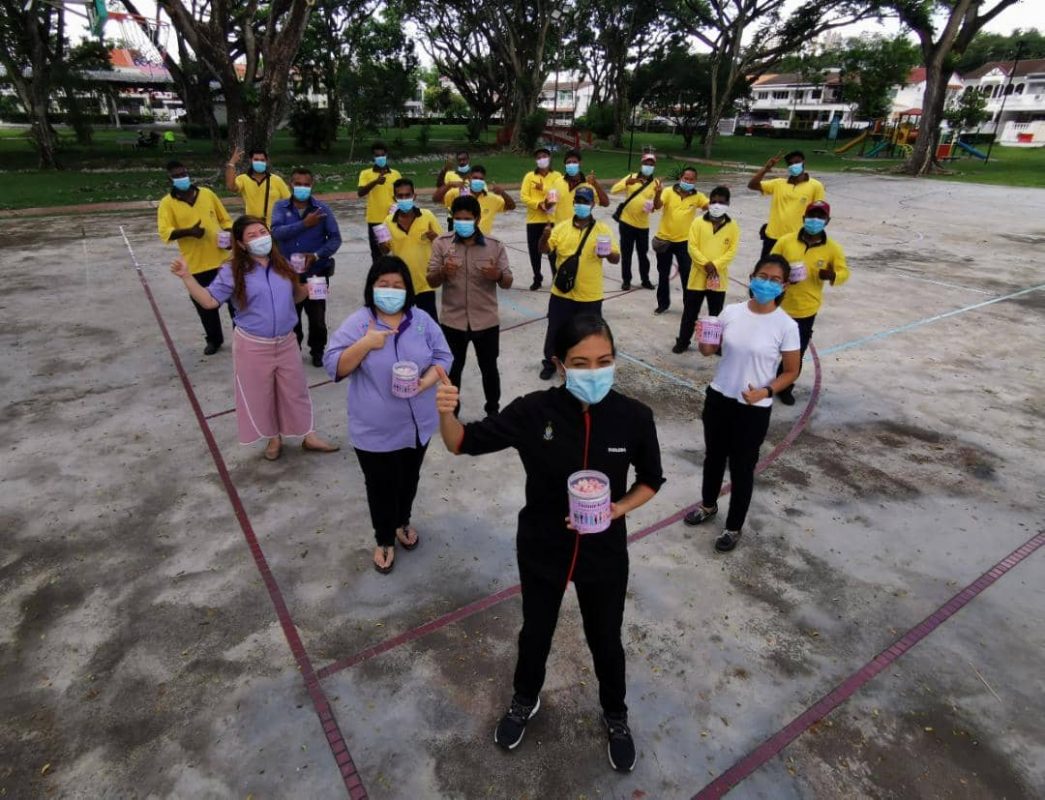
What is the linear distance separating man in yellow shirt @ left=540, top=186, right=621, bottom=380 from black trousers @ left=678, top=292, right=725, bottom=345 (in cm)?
138

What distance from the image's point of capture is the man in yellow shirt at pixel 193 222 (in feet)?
20.3

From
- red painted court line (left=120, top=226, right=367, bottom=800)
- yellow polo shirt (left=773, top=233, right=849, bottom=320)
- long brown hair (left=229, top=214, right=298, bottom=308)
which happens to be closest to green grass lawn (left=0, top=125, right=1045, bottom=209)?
red painted court line (left=120, top=226, right=367, bottom=800)

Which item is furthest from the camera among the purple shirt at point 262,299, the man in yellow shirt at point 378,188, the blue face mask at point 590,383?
the man in yellow shirt at point 378,188

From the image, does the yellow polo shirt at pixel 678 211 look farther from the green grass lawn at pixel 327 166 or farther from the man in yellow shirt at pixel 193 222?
the green grass lawn at pixel 327 166

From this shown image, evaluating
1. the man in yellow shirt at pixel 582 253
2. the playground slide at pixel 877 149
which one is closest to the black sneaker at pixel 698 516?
the man in yellow shirt at pixel 582 253

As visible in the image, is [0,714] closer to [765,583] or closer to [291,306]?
[291,306]

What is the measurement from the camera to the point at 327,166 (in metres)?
25.3

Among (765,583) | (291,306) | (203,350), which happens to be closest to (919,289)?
(765,583)

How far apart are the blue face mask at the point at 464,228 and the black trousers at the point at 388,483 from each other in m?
2.11

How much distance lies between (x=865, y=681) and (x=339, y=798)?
2550mm

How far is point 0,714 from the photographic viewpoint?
2818 millimetres

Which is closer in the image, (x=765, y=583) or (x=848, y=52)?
(x=765, y=583)

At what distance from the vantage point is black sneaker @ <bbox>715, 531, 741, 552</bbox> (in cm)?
396

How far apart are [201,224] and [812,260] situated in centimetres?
601
